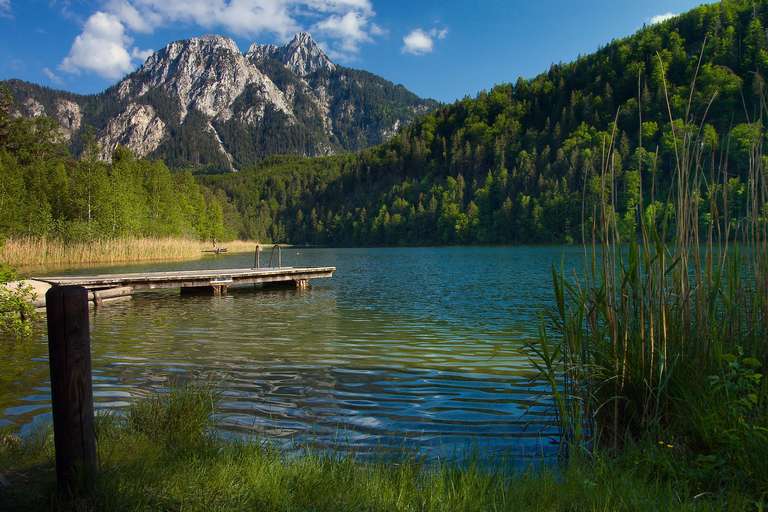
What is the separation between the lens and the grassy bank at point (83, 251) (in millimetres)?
28312

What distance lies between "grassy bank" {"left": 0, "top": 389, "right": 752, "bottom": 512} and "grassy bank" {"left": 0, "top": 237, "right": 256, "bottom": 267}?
82.8ft

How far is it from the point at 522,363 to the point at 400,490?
5810 mm

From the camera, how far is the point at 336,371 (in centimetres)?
822

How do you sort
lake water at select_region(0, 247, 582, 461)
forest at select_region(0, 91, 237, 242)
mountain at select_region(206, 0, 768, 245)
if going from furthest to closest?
mountain at select_region(206, 0, 768, 245), forest at select_region(0, 91, 237, 242), lake water at select_region(0, 247, 582, 461)

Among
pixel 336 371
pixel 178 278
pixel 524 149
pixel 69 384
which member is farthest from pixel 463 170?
pixel 69 384

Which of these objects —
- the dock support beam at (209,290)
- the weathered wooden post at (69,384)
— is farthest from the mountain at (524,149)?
the weathered wooden post at (69,384)

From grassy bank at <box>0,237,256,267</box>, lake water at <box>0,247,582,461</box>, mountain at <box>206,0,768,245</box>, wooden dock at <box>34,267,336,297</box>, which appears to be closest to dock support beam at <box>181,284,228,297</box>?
wooden dock at <box>34,267,336,297</box>

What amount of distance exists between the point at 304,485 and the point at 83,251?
3505 centimetres

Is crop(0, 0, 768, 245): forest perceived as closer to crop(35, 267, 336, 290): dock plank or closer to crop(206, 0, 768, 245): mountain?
crop(206, 0, 768, 245): mountain

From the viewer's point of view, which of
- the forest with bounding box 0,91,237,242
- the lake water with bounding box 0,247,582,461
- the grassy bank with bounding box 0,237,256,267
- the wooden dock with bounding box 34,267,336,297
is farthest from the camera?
the forest with bounding box 0,91,237,242

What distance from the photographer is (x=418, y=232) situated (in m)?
106

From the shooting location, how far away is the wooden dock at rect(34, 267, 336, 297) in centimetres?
1791

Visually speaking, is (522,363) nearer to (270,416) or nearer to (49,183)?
(270,416)

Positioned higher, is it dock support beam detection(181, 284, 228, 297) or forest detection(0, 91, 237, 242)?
forest detection(0, 91, 237, 242)
